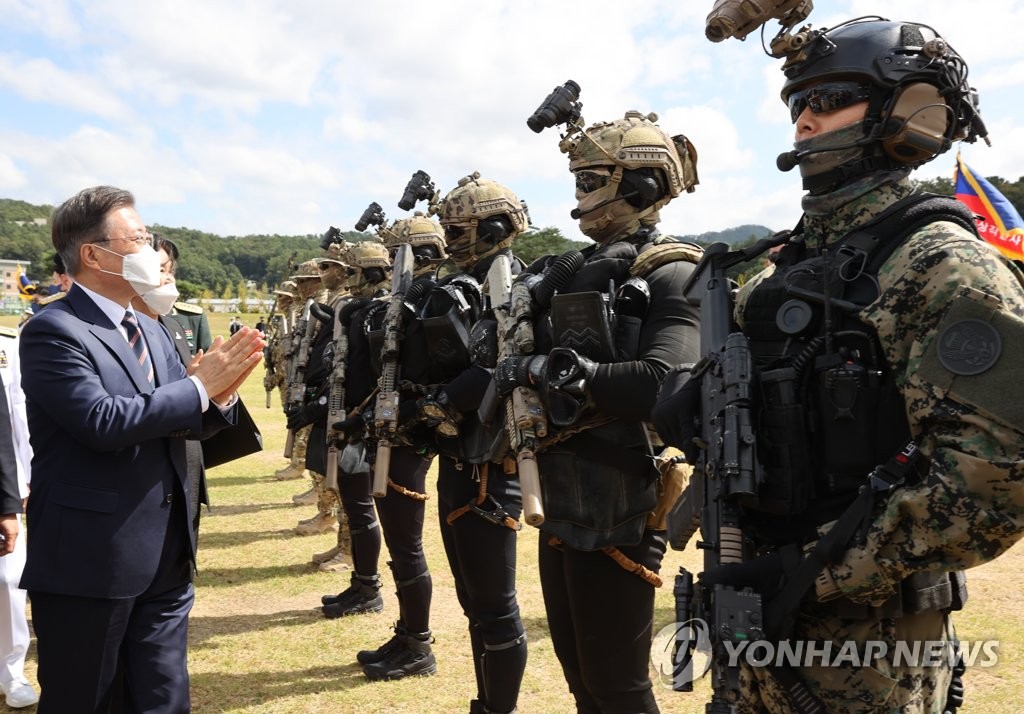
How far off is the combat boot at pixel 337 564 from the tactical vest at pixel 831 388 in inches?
288

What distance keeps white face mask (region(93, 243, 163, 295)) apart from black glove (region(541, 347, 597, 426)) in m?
1.84

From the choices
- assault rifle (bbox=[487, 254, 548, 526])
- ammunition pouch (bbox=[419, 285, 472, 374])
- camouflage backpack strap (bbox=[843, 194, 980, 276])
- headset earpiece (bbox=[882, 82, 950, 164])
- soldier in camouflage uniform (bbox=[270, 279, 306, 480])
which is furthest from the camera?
soldier in camouflage uniform (bbox=[270, 279, 306, 480])

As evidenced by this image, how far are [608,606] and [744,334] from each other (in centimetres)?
148

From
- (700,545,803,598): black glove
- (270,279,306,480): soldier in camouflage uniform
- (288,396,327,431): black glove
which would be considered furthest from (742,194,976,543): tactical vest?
(270,279,306,480): soldier in camouflage uniform

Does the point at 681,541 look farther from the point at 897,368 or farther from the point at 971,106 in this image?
the point at 971,106

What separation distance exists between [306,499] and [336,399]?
574 centimetres

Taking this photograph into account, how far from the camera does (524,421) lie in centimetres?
376

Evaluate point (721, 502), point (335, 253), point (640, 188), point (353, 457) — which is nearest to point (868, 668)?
point (721, 502)

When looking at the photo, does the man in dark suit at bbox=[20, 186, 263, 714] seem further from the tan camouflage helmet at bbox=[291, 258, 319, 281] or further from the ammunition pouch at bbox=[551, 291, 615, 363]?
the tan camouflage helmet at bbox=[291, 258, 319, 281]

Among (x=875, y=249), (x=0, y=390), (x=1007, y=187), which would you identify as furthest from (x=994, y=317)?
(x=1007, y=187)

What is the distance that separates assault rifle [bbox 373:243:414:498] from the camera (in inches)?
216

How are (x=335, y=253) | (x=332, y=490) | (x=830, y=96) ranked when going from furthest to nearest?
(x=335, y=253) → (x=332, y=490) → (x=830, y=96)

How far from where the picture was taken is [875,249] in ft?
7.69

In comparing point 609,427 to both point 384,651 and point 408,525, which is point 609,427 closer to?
point 408,525
